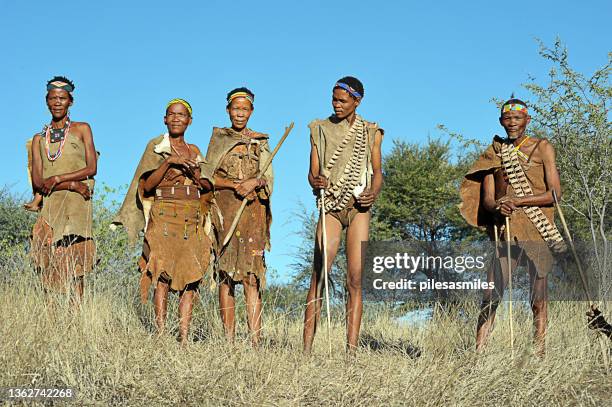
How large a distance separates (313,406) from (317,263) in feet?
7.19

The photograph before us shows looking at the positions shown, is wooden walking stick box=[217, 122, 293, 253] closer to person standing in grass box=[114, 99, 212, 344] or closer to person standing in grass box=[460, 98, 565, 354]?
person standing in grass box=[114, 99, 212, 344]

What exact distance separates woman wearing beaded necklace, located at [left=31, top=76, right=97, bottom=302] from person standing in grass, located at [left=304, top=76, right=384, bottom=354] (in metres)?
2.09

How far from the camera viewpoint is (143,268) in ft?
23.7

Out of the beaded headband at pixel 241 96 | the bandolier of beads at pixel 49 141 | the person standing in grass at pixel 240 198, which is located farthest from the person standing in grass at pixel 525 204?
the bandolier of beads at pixel 49 141

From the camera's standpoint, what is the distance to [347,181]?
7.30 meters

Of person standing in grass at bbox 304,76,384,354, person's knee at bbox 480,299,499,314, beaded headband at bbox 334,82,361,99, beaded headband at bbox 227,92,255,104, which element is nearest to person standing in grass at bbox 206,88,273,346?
beaded headband at bbox 227,92,255,104

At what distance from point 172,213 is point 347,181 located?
1.55 m

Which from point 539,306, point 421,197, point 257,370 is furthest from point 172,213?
point 421,197

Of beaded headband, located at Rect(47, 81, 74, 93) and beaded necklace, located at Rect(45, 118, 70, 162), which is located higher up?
beaded headband, located at Rect(47, 81, 74, 93)

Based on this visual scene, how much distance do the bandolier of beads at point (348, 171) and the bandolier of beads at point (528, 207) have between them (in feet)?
4.26

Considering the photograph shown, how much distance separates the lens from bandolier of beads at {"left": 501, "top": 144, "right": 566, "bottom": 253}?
7340mm

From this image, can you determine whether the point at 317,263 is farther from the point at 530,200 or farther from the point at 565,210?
the point at 565,210

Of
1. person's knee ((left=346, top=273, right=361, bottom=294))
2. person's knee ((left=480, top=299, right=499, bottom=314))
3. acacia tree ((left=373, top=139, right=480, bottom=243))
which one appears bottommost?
person's knee ((left=480, top=299, right=499, bottom=314))

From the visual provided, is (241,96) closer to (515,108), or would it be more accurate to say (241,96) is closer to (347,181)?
(347,181)
